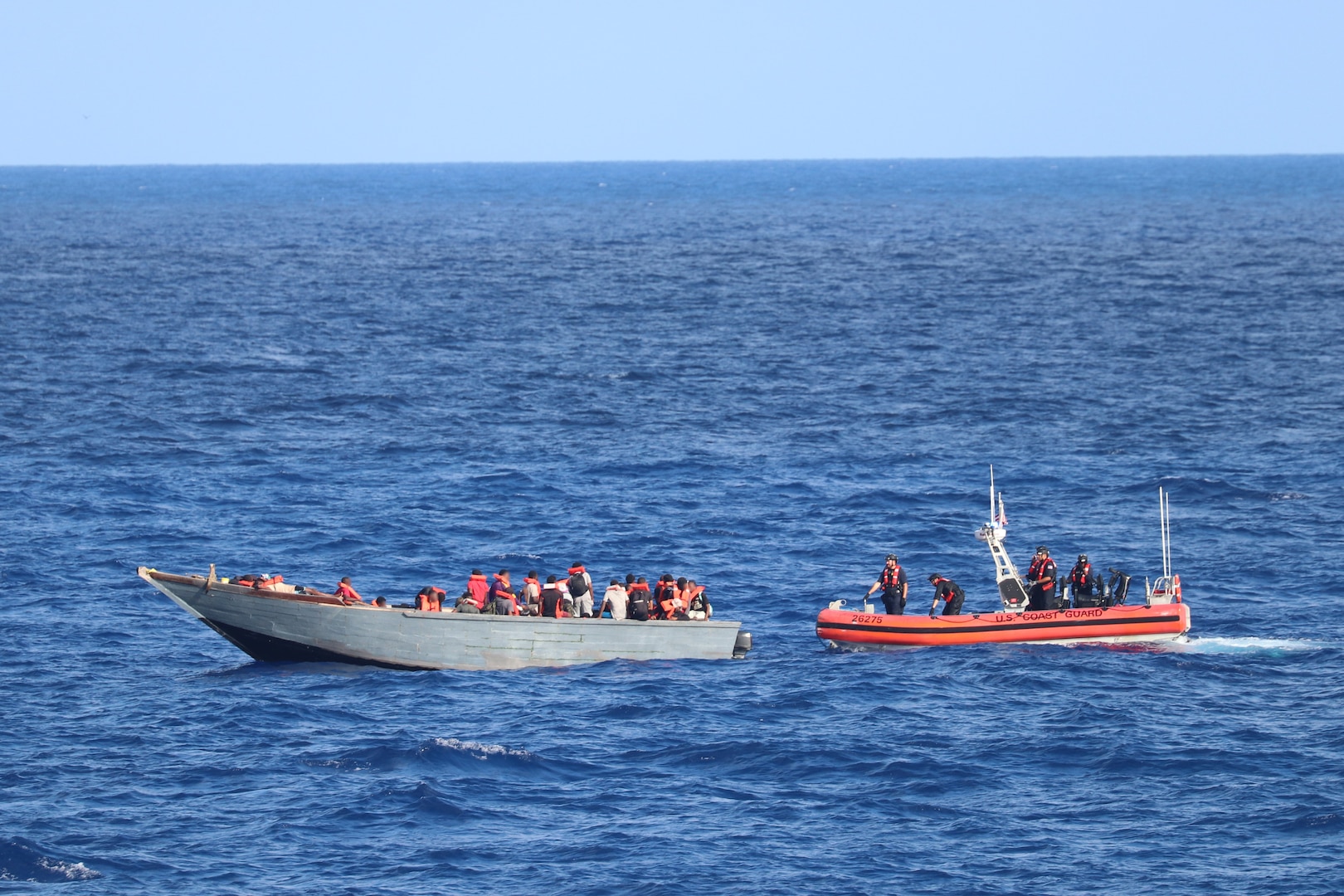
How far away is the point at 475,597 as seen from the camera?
1619 inches

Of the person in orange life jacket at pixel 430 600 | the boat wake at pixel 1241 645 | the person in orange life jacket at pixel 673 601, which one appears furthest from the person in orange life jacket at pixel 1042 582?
the person in orange life jacket at pixel 430 600

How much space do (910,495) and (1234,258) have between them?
8988cm

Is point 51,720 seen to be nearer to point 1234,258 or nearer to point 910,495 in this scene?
point 910,495

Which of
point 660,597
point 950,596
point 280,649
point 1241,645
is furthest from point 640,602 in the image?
point 1241,645

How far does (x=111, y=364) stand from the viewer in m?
85.9

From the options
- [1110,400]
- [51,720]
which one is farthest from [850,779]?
[1110,400]

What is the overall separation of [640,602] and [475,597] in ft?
13.3

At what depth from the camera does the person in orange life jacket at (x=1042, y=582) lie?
140 feet

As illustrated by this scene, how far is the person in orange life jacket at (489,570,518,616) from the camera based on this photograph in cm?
4094

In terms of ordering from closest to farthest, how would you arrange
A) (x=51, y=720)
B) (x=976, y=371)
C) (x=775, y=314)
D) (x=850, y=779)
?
(x=850, y=779)
(x=51, y=720)
(x=976, y=371)
(x=775, y=314)

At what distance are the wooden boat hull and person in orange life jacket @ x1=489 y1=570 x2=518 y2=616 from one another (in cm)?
805

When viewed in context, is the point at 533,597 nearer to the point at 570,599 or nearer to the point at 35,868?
the point at 570,599

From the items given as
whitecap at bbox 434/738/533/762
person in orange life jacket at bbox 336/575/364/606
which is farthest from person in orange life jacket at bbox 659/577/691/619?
whitecap at bbox 434/738/533/762

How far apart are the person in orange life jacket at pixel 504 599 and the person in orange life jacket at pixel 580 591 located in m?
1.49
